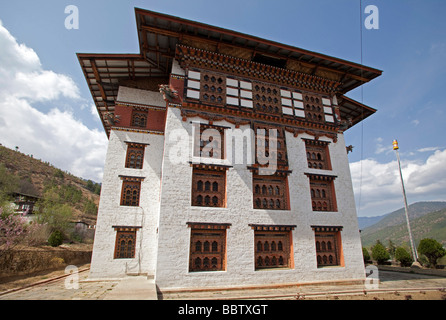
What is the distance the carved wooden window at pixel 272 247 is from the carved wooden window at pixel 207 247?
1867 mm

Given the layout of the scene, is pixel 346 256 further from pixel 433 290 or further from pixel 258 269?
pixel 258 269

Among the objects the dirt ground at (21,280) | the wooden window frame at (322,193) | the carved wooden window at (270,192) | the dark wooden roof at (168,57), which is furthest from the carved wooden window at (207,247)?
the dark wooden roof at (168,57)

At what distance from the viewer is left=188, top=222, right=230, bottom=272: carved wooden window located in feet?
39.0

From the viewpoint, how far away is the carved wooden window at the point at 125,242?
1389 cm

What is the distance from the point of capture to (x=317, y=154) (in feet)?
54.0

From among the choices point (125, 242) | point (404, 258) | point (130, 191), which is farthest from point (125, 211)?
point (404, 258)

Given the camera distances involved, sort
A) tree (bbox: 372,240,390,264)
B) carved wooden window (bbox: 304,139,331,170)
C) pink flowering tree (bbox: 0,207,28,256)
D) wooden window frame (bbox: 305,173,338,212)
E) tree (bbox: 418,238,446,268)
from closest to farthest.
A: wooden window frame (bbox: 305,173,338,212) < pink flowering tree (bbox: 0,207,28,256) < carved wooden window (bbox: 304,139,331,170) < tree (bbox: 418,238,446,268) < tree (bbox: 372,240,390,264)

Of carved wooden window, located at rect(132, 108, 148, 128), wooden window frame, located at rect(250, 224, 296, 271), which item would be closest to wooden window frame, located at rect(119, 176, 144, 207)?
carved wooden window, located at rect(132, 108, 148, 128)

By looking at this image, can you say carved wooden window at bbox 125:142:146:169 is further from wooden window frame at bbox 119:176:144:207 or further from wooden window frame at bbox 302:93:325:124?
wooden window frame at bbox 302:93:325:124

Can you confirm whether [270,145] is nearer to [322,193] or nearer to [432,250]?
[322,193]

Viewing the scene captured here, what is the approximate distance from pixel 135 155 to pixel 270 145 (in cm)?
911

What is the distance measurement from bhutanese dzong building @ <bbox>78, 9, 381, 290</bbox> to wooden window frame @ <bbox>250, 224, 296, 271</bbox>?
56 mm

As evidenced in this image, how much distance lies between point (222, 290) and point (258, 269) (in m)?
2.22

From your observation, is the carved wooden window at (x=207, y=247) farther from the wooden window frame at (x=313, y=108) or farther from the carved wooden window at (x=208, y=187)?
the wooden window frame at (x=313, y=108)
